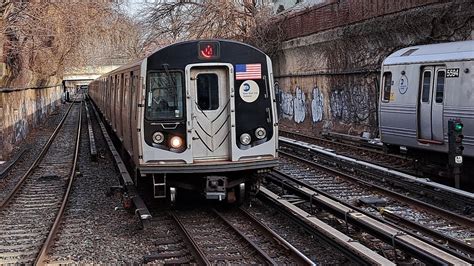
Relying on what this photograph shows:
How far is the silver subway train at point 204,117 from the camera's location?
10164 mm

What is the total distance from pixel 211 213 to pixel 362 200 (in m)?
2.83

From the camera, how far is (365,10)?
2231 cm

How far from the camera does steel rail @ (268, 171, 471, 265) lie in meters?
6.80

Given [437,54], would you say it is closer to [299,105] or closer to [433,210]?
[433,210]

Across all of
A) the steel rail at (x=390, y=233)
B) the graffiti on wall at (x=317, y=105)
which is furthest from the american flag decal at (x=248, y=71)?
the graffiti on wall at (x=317, y=105)

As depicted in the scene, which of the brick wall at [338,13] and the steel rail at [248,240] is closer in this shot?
the steel rail at [248,240]

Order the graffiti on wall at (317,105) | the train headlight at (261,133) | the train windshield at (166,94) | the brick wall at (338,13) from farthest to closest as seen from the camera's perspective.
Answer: the graffiti on wall at (317,105) < the brick wall at (338,13) < the train headlight at (261,133) < the train windshield at (166,94)

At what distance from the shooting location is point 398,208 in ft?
35.0

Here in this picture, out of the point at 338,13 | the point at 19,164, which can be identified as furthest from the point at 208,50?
the point at 338,13

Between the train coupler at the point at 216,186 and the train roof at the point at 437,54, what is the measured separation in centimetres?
519

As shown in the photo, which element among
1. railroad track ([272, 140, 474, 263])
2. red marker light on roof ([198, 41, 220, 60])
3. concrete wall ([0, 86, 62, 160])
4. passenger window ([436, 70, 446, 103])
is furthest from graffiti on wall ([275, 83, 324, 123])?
red marker light on roof ([198, 41, 220, 60])

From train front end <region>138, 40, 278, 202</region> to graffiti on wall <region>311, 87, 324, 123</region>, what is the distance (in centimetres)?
1524

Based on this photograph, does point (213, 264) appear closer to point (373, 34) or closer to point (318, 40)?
point (373, 34)

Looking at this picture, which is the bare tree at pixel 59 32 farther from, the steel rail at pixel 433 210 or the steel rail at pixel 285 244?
the steel rail at pixel 433 210
